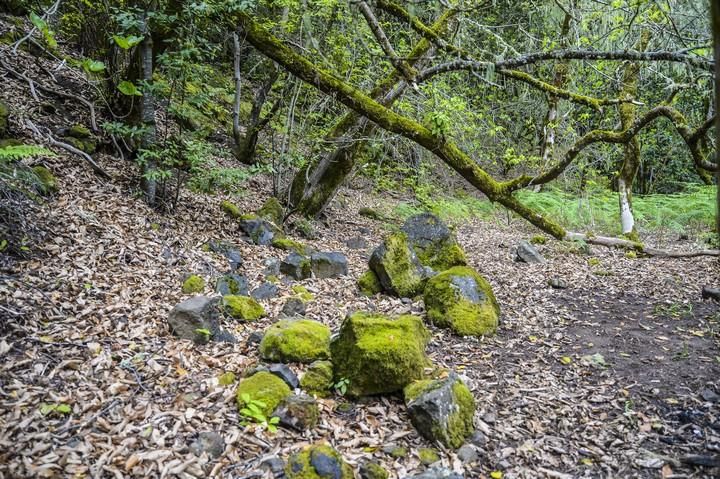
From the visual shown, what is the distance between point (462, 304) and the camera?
494 centimetres

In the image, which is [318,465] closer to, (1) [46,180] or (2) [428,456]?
(2) [428,456]

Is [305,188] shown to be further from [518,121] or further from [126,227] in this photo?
[518,121]

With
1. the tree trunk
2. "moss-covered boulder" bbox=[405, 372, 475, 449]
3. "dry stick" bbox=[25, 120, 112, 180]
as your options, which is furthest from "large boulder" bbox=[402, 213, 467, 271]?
the tree trunk

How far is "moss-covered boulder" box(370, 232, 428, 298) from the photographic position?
575 cm

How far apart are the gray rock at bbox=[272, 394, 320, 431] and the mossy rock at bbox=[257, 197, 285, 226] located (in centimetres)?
Answer: 474

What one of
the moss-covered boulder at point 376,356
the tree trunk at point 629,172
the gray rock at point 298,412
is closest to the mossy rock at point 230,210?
the moss-covered boulder at point 376,356

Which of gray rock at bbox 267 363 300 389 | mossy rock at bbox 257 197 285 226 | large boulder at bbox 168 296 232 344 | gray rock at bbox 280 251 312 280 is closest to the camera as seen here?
gray rock at bbox 267 363 300 389

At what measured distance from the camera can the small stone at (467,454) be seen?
9.73ft

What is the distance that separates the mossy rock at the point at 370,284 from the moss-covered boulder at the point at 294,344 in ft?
5.92

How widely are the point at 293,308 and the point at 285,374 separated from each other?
4.89 feet

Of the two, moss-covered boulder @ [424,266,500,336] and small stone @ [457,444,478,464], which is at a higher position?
moss-covered boulder @ [424,266,500,336]

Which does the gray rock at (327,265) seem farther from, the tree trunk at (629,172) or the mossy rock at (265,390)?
the tree trunk at (629,172)

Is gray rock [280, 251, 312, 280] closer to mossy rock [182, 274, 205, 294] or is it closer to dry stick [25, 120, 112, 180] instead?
mossy rock [182, 274, 205, 294]

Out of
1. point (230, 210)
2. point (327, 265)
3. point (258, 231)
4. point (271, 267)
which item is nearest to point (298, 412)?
point (271, 267)
